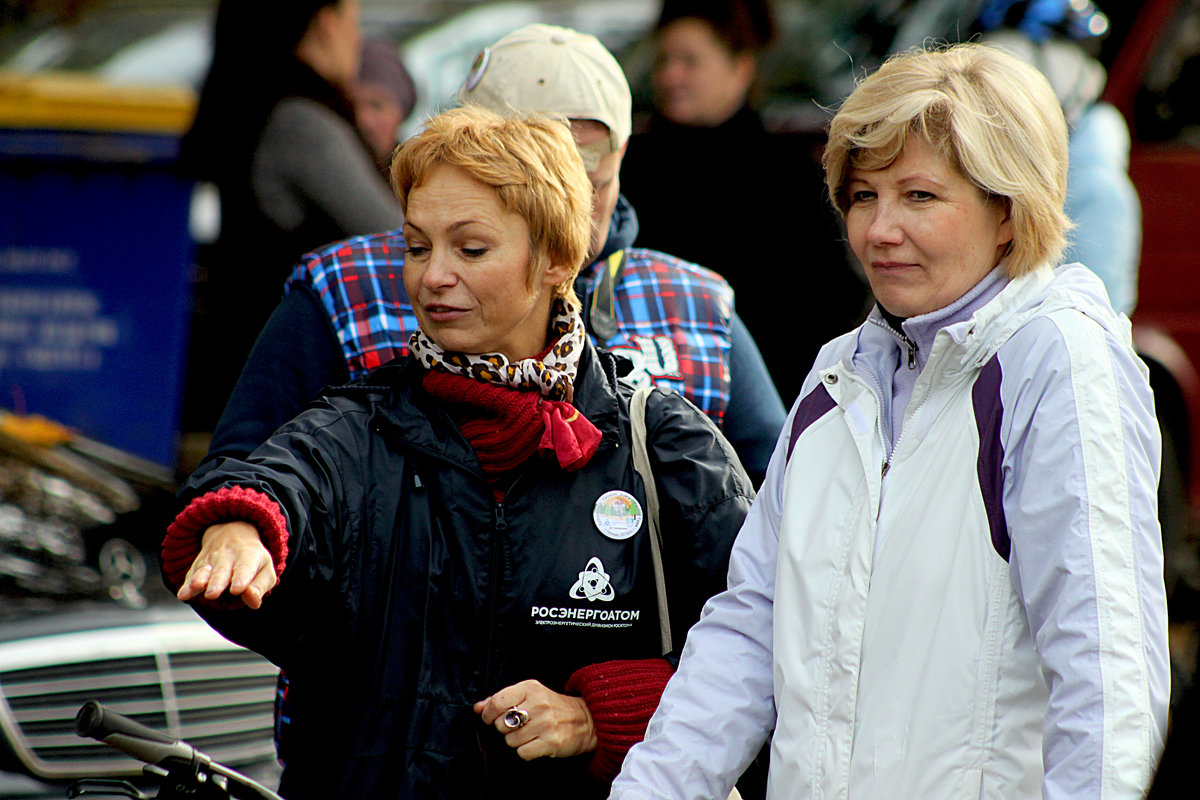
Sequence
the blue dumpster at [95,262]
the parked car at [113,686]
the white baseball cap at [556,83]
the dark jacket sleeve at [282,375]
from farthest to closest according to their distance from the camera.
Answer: the blue dumpster at [95,262] < the parked car at [113,686] < the white baseball cap at [556,83] < the dark jacket sleeve at [282,375]

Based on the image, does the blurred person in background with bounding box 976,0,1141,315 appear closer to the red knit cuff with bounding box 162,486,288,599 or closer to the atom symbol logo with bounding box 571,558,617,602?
the atom symbol logo with bounding box 571,558,617,602

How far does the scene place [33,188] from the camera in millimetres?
5539

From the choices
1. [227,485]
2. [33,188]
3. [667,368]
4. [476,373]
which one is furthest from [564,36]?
[33,188]

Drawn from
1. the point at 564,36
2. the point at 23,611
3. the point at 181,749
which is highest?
the point at 564,36

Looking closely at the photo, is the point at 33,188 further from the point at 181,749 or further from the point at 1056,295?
the point at 1056,295

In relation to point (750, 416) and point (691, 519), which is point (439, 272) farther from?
point (750, 416)

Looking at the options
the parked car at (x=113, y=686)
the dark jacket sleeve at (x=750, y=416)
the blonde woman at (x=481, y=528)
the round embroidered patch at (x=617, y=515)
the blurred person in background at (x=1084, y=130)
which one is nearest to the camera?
the blonde woman at (x=481, y=528)

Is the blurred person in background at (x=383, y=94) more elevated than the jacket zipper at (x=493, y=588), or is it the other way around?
the blurred person in background at (x=383, y=94)

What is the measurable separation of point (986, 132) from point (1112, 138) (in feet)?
8.62

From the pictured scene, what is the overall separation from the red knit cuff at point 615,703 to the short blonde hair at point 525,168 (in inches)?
24.3

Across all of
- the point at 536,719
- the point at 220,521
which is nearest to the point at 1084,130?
the point at 536,719

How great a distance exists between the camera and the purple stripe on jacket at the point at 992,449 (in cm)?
186

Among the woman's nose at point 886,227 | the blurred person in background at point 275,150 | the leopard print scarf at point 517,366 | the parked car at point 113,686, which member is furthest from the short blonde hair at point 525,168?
the parked car at point 113,686

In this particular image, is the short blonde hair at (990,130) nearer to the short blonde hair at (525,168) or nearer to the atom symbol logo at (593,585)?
the short blonde hair at (525,168)
